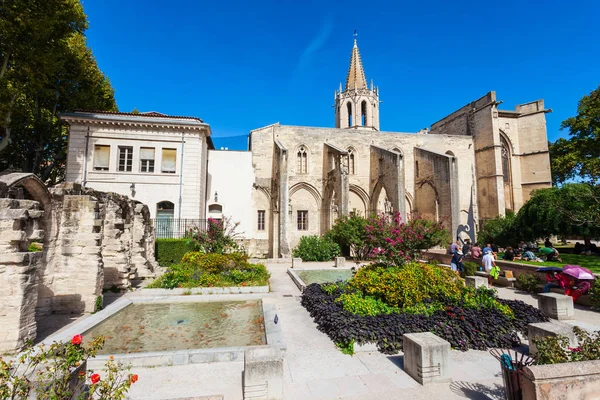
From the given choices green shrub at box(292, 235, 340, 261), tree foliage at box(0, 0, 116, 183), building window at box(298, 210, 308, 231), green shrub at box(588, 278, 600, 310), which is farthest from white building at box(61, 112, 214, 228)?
green shrub at box(588, 278, 600, 310)

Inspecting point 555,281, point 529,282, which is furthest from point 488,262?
point 555,281

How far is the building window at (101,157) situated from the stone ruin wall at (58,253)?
771 cm

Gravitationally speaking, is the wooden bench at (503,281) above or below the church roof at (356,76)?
below

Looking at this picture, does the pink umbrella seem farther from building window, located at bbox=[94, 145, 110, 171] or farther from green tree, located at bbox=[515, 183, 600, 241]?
building window, located at bbox=[94, 145, 110, 171]

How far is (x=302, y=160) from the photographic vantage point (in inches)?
991

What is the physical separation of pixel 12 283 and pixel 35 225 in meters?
1.23

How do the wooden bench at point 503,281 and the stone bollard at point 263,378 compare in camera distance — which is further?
the wooden bench at point 503,281

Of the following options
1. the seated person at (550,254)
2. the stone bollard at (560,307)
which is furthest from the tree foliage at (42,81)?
the seated person at (550,254)

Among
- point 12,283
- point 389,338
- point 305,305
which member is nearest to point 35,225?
point 12,283

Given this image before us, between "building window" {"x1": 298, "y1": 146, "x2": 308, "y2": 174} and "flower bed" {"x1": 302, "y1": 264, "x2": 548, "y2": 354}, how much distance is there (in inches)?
698

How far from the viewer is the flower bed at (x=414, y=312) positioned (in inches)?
210

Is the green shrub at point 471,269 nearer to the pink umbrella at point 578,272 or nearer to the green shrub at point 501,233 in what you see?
the pink umbrella at point 578,272

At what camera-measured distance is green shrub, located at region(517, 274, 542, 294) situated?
381 inches

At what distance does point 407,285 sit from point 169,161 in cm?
1679
